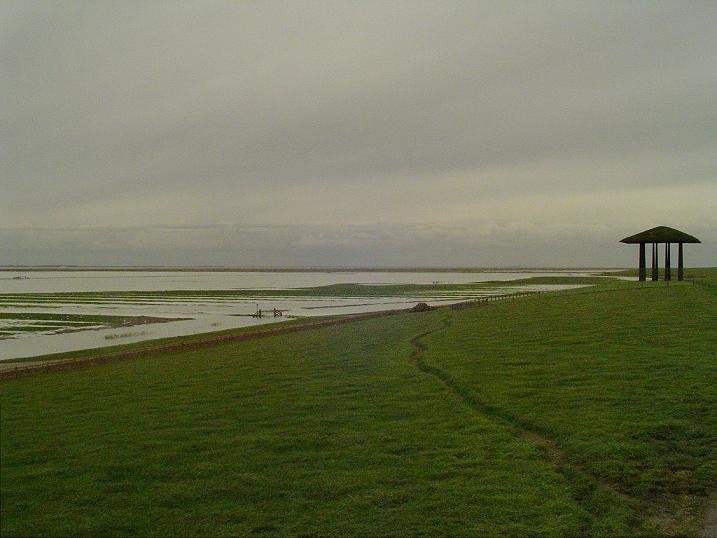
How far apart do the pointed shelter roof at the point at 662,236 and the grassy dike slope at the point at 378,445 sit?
25.1 meters

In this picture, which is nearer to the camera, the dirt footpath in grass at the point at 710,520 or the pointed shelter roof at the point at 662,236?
the dirt footpath in grass at the point at 710,520

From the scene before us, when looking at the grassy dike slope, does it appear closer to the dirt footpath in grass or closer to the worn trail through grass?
the worn trail through grass

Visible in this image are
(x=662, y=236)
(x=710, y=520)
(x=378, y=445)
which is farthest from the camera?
(x=662, y=236)

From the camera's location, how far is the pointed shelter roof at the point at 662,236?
1683 inches

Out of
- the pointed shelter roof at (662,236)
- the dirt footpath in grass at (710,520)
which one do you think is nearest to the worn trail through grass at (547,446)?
the dirt footpath in grass at (710,520)

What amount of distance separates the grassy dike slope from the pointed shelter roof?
25.1 meters

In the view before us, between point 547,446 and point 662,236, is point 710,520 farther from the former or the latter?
point 662,236

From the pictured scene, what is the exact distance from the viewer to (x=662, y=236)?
43.0 meters

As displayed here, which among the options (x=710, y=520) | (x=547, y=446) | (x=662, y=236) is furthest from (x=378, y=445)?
(x=662, y=236)

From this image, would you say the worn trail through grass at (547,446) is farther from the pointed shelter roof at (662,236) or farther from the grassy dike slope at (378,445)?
the pointed shelter roof at (662,236)

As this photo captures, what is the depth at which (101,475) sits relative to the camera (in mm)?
9227

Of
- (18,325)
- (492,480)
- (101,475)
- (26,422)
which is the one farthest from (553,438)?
(18,325)

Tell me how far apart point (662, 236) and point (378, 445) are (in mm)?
39305

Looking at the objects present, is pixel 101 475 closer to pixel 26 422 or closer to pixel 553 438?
pixel 26 422
